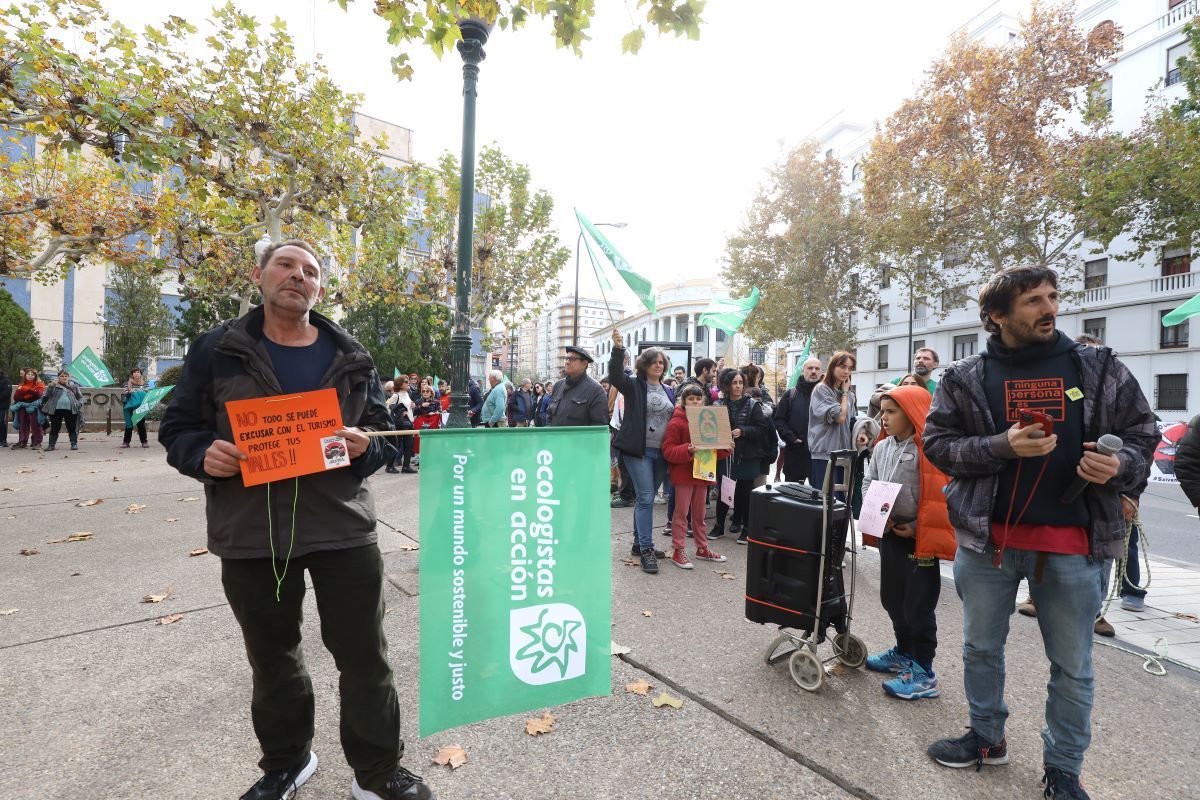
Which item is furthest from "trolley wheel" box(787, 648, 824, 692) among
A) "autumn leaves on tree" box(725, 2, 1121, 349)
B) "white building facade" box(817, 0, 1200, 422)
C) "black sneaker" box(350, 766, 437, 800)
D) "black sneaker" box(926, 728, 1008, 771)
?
"white building facade" box(817, 0, 1200, 422)

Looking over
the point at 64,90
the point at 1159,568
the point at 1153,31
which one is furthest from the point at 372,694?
the point at 1153,31

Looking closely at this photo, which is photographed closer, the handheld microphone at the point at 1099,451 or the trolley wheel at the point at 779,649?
the handheld microphone at the point at 1099,451

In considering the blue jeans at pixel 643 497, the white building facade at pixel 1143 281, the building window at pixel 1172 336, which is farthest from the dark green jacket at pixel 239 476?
the building window at pixel 1172 336

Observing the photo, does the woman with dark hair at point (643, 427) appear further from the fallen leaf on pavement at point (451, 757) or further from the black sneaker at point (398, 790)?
the black sneaker at point (398, 790)

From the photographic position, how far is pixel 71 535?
5.89m

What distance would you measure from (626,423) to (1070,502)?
3778 millimetres

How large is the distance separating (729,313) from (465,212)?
372cm

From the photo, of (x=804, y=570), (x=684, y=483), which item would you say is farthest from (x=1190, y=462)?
(x=684, y=483)

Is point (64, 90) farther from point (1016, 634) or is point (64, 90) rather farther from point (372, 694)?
point (1016, 634)

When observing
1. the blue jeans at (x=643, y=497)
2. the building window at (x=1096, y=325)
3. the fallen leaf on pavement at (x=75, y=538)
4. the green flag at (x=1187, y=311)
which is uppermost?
the building window at (x=1096, y=325)

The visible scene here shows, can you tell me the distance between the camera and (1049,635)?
2332 millimetres

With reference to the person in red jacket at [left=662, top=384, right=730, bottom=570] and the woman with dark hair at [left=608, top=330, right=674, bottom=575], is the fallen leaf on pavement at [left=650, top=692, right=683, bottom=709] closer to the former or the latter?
the woman with dark hair at [left=608, top=330, right=674, bottom=575]

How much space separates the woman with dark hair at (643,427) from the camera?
17.6ft

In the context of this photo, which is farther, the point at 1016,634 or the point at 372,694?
the point at 1016,634
